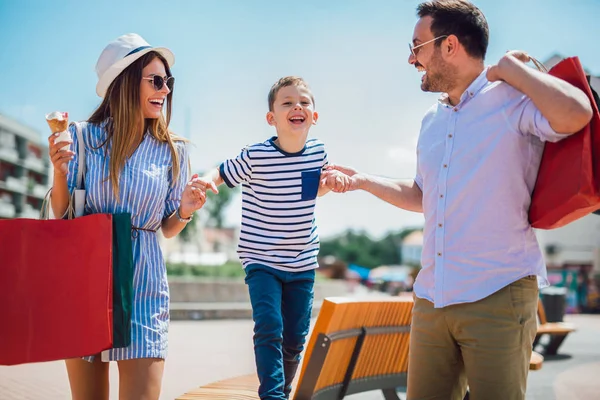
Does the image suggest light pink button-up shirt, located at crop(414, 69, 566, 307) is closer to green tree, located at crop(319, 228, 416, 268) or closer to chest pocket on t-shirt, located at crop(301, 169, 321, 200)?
chest pocket on t-shirt, located at crop(301, 169, 321, 200)

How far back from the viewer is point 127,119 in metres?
3.08

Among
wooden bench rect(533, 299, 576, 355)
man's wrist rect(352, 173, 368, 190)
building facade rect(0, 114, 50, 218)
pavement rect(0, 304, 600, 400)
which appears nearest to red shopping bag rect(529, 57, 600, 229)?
man's wrist rect(352, 173, 368, 190)

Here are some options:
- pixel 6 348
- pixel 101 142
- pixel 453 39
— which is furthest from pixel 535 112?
pixel 6 348

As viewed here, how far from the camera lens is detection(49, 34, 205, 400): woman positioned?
285 centimetres

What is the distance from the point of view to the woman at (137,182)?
2845 millimetres

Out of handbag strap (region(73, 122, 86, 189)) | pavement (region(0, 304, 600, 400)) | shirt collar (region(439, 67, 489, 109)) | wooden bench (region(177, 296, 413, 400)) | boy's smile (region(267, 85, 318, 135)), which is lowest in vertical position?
pavement (region(0, 304, 600, 400))

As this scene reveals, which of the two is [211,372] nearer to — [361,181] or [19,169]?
[361,181]

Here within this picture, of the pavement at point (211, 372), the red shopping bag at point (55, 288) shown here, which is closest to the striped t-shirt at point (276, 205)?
the red shopping bag at point (55, 288)

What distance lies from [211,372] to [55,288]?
6125 millimetres

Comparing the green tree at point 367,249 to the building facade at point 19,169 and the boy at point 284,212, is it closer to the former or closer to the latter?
the building facade at point 19,169

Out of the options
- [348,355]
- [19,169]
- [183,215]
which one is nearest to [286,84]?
[183,215]

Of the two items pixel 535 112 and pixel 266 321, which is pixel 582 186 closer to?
pixel 535 112

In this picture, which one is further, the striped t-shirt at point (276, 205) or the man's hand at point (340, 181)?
the striped t-shirt at point (276, 205)

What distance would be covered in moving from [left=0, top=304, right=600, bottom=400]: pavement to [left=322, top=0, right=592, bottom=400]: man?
14.9 feet
